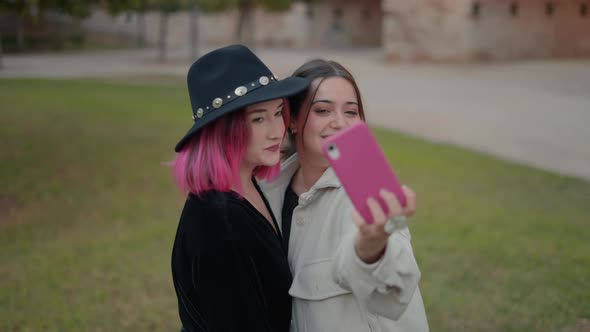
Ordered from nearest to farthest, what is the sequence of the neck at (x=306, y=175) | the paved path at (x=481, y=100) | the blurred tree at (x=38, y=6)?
the neck at (x=306, y=175) → the blurred tree at (x=38, y=6) → the paved path at (x=481, y=100)

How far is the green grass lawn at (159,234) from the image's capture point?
3.74 metres

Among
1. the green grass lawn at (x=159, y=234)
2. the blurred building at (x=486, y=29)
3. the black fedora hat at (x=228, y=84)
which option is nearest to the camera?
the black fedora hat at (x=228, y=84)

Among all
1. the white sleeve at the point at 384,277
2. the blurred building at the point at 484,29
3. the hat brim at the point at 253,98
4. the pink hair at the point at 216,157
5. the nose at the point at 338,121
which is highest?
the hat brim at the point at 253,98

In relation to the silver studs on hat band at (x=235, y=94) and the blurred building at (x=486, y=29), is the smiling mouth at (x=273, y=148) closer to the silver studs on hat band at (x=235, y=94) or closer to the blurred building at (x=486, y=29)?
the silver studs on hat band at (x=235, y=94)

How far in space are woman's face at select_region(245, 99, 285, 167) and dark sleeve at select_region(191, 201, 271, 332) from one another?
0.69 ft

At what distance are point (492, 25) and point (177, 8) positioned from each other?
9.36 metres

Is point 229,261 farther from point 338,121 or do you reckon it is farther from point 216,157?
point 338,121

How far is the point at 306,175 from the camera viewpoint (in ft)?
6.26

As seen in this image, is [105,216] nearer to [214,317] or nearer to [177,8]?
[214,317]

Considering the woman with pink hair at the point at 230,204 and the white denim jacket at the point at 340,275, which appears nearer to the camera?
the white denim jacket at the point at 340,275

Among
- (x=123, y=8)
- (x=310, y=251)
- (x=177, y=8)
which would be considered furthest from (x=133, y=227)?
(x=177, y=8)

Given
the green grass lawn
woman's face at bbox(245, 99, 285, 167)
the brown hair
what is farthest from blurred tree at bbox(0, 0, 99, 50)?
woman's face at bbox(245, 99, 285, 167)

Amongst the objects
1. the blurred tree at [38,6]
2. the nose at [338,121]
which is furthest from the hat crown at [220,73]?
the blurred tree at [38,6]

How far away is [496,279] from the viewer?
4.16m
